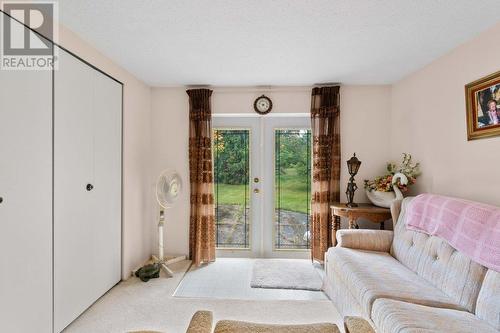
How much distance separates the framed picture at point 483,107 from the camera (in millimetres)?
1857

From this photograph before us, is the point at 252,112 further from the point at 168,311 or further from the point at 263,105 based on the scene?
the point at 168,311

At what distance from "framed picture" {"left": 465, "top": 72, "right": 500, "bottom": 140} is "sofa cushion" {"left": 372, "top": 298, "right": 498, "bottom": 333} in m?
1.32

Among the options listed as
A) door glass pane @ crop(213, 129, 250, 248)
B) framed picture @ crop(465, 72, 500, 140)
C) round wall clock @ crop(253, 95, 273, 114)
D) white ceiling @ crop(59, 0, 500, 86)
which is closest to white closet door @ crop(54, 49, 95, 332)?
white ceiling @ crop(59, 0, 500, 86)

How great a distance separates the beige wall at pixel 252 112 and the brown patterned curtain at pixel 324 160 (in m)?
0.14

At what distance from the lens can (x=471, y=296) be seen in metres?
1.55

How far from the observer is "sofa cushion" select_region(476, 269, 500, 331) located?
1373mm

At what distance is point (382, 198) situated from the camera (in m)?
2.88

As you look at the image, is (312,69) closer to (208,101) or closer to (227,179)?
(208,101)

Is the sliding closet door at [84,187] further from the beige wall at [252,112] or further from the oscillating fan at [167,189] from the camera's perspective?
the beige wall at [252,112]

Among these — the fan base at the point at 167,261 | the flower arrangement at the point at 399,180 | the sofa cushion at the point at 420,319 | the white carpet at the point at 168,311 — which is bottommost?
the white carpet at the point at 168,311

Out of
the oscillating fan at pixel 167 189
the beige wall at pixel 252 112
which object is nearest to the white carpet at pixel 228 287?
the oscillating fan at pixel 167 189

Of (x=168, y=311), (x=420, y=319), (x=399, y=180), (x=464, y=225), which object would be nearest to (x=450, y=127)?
(x=399, y=180)

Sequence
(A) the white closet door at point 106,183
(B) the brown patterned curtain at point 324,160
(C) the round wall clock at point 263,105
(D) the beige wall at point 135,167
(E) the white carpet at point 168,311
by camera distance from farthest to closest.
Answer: (C) the round wall clock at point 263,105, (B) the brown patterned curtain at point 324,160, (D) the beige wall at point 135,167, (A) the white closet door at point 106,183, (E) the white carpet at point 168,311

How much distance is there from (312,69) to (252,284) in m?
2.42
